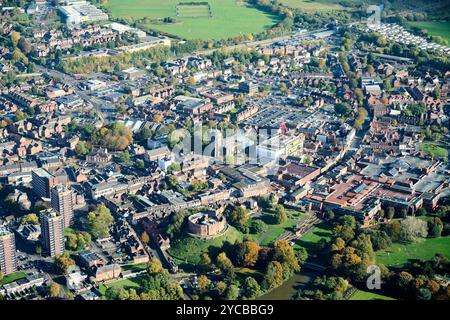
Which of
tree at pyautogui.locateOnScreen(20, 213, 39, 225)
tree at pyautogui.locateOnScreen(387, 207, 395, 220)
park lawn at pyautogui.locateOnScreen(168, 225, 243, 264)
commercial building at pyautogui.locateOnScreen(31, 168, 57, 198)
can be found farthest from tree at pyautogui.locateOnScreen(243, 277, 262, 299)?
commercial building at pyautogui.locateOnScreen(31, 168, 57, 198)

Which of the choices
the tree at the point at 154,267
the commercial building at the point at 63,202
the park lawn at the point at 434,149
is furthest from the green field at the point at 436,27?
the tree at the point at 154,267

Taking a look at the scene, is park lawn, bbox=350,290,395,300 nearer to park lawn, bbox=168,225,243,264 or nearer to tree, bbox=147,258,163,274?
→ park lawn, bbox=168,225,243,264

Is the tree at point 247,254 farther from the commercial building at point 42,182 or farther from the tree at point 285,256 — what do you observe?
the commercial building at point 42,182

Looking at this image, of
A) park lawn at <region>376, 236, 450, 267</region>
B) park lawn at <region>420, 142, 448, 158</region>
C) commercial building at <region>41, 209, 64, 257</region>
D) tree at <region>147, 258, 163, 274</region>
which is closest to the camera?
tree at <region>147, 258, 163, 274</region>

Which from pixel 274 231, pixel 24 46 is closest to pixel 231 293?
pixel 274 231

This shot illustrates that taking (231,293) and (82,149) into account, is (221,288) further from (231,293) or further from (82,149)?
(82,149)

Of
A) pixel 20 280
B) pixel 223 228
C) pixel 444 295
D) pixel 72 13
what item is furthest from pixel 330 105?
pixel 72 13
